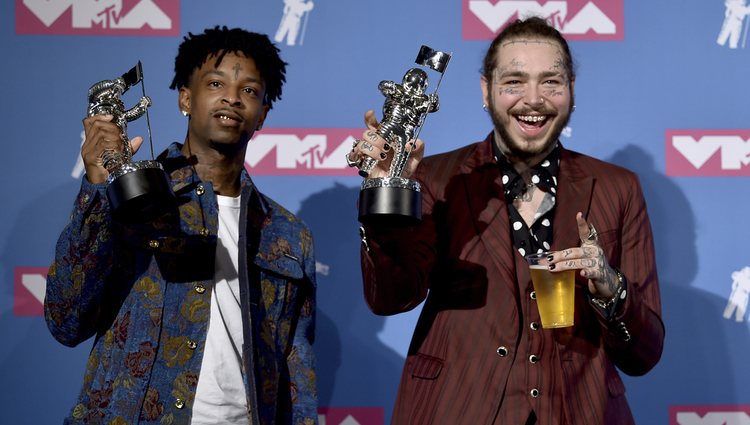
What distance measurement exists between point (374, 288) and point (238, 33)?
2.90ft

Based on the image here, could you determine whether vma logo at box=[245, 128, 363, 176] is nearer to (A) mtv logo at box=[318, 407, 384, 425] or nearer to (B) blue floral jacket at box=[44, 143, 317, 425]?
(B) blue floral jacket at box=[44, 143, 317, 425]

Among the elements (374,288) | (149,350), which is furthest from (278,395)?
(374,288)

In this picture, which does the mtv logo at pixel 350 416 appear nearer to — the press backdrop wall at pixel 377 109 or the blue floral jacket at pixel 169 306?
the press backdrop wall at pixel 377 109

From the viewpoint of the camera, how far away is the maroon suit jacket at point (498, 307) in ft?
6.21

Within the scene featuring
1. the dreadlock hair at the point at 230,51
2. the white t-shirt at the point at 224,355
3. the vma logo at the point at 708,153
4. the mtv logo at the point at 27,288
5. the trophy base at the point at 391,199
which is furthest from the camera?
the vma logo at the point at 708,153

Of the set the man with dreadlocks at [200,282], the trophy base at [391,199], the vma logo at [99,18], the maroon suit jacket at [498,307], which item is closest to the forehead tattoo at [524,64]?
the maroon suit jacket at [498,307]

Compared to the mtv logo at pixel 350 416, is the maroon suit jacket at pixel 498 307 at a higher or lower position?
higher

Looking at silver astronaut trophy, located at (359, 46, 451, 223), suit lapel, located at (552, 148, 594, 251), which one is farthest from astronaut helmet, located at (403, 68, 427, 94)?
suit lapel, located at (552, 148, 594, 251)

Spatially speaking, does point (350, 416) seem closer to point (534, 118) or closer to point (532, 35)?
point (534, 118)

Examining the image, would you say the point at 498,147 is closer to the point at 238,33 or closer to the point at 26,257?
the point at 238,33

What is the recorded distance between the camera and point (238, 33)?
244cm

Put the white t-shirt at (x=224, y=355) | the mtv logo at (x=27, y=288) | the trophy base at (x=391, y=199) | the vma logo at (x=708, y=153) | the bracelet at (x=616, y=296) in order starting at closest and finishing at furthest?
the trophy base at (x=391, y=199) → the bracelet at (x=616, y=296) → the white t-shirt at (x=224, y=355) → the mtv logo at (x=27, y=288) → the vma logo at (x=708, y=153)

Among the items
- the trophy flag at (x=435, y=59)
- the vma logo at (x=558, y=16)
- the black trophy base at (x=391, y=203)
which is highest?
the vma logo at (x=558, y=16)

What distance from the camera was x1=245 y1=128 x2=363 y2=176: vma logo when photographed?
2.85 meters
